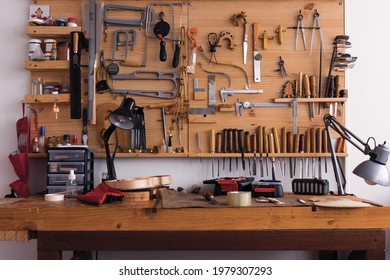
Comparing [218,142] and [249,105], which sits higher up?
[249,105]

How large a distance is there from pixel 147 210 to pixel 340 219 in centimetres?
98

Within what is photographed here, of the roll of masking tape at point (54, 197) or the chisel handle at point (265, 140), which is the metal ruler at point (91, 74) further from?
the chisel handle at point (265, 140)

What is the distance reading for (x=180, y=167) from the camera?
3.17m

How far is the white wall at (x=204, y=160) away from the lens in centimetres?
317

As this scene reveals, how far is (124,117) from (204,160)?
75 cm

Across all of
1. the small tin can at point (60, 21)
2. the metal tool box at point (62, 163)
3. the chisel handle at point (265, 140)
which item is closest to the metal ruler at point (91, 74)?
the small tin can at point (60, 21)

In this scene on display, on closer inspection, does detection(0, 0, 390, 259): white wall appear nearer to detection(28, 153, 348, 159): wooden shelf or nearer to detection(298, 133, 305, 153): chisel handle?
detection(28, 153, 348, 159): wooden shelf

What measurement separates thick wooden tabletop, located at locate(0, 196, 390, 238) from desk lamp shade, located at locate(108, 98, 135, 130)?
58cm

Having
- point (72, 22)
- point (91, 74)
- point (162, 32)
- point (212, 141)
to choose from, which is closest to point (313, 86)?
point (212, 141)

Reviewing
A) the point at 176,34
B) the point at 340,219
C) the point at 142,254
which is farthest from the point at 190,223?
the point at 176,34

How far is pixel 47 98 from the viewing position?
10.0 feet

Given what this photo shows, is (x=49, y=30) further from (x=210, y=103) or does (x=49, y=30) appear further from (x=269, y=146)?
(x=269, y=146)

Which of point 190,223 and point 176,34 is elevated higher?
point 176,34

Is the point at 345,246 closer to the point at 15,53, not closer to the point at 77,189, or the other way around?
the point at 77,189
